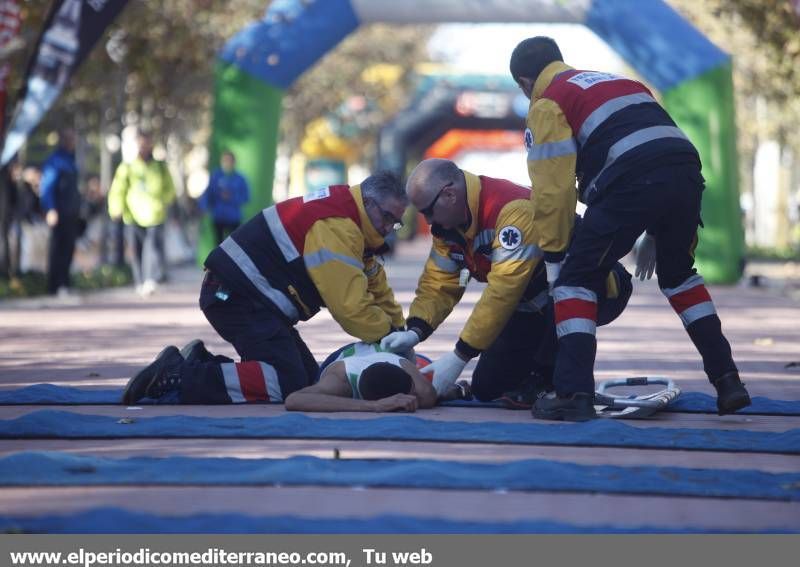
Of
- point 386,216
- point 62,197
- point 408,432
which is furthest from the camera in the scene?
point 62,197

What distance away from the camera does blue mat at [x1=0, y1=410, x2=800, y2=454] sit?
7062 mm

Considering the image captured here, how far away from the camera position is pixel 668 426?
25.5 feet

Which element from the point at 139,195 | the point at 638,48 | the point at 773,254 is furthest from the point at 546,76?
the point at 773,254

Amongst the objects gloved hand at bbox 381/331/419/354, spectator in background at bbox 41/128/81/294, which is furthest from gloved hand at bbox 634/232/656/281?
spectator in background at bbox 41/128/81/294

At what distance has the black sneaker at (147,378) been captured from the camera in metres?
8.42

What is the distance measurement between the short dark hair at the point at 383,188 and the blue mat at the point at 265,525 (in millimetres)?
3167

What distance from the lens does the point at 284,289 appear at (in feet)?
28.1

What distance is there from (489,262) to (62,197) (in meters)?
11.7

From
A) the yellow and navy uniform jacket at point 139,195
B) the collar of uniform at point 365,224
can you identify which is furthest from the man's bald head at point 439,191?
the yellow and navy uniform jacket at point 139,195

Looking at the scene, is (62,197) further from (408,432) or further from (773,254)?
(773,254)

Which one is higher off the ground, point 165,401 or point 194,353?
point 194,353

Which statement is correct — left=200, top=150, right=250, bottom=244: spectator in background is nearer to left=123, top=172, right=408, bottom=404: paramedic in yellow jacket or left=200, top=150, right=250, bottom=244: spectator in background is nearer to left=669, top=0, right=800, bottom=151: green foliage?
left=669, top=0, right=800, bottom=151: green foliage

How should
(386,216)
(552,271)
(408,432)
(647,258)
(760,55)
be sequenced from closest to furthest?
(408,432) → (552,271) → (386,216) → (647,258) → (760,55)

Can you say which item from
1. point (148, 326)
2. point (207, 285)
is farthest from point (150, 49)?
point (207, 285)
